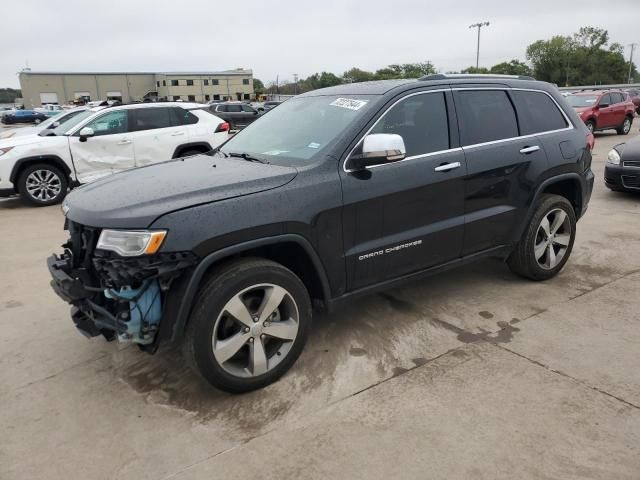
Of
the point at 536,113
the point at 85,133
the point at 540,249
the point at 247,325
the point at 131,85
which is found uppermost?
the point at 131,85

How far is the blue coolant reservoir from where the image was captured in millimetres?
2803

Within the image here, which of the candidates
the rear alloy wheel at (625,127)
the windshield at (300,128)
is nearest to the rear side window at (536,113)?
the windshield at (300,128)

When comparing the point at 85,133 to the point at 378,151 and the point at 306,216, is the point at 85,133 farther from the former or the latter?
the point at 378,151

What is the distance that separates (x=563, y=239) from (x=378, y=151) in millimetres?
2463

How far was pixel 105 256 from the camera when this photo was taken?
9.15 ft

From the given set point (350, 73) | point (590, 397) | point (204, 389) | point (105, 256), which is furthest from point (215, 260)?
point (350, 73)

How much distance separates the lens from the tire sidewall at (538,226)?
4.38 metres

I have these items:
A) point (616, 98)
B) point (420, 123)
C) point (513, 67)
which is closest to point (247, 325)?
point (420, 123)

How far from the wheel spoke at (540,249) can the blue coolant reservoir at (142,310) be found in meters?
3.27

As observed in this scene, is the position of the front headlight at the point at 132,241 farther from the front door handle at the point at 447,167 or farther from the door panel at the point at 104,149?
the door panel at the point at 104,149

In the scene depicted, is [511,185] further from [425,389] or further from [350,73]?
[350,73]

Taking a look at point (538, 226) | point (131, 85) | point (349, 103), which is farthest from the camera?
point (131, 85)

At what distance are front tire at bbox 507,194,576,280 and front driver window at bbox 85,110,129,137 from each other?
740 cm

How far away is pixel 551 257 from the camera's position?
4.62m
